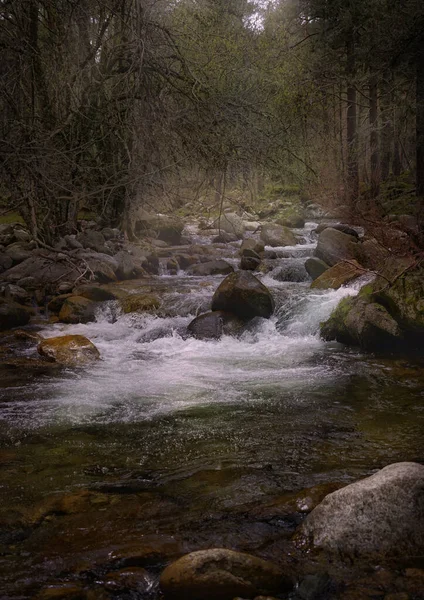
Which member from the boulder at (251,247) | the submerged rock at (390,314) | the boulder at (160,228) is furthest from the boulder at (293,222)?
the submerged rock at (390,314)

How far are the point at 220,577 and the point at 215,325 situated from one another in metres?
7.27

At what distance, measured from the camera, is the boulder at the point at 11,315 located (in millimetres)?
10223

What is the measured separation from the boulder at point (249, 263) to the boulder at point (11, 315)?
19.8 feet

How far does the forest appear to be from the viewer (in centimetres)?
334

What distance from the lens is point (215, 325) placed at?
10117 millimetres

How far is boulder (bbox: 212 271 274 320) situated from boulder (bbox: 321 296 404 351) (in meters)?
1.65

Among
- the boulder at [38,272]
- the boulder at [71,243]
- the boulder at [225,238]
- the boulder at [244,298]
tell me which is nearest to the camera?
the boulder at [244,298]

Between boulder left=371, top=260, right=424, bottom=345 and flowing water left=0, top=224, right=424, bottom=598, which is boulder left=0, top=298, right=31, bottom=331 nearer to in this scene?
flowing water left=0, top=224, right=424, bottom=598

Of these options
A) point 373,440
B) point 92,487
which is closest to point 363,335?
point 373,440

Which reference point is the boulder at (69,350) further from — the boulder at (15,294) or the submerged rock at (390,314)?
the submerged rock at (390,314)

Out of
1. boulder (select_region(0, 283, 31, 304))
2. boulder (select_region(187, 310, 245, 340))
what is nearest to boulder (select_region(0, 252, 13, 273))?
boulder (select_region(0, 283, 31, 304))

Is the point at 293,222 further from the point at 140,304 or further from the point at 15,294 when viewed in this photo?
the point at 15,294

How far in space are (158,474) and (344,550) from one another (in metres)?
1.77

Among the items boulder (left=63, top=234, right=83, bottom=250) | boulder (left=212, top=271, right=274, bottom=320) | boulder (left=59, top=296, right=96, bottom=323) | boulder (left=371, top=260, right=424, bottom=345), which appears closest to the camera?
boulder (left=371, top=260, right=424, bottom=345)
